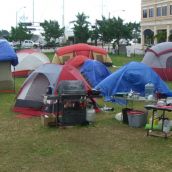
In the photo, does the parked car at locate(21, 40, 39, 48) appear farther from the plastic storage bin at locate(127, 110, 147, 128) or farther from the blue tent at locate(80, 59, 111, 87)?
the plastic storage bin at locate(127, 110, 147, 128)

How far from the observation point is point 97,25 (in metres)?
55.4

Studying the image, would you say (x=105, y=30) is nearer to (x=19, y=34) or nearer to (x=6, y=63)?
(x=19, y=34)

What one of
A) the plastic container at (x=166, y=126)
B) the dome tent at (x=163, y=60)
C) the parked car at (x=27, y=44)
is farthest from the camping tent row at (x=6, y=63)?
the parked car at (x=27, y=44)

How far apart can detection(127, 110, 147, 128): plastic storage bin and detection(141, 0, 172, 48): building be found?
49080 millimetres

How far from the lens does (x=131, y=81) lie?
13.6 metres

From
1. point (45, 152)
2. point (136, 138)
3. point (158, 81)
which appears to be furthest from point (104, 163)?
point (158, 81)

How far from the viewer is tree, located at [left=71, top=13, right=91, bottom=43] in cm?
5288

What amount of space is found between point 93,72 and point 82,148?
27.9 feet

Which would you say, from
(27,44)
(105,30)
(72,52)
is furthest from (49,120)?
(27,44)

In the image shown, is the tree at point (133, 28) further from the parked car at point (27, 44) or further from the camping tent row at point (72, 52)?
the camping tent row at point (72, 52)

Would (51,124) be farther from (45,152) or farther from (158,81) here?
(158,81)

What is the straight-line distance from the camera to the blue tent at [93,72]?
16.1 meters

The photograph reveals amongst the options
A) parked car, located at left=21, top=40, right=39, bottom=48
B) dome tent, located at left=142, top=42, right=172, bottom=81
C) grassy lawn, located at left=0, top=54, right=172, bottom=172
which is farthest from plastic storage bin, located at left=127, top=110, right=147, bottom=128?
parked car, located at left=21, top=40, right=39, bottom=48

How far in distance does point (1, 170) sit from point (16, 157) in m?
0.71
